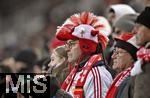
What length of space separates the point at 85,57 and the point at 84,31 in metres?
0.33

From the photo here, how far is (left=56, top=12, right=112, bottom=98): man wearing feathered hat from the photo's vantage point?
10672mm

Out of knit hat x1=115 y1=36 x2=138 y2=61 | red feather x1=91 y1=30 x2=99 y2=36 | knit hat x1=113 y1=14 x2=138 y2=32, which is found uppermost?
knit hat x1=113 y1=14 x2=138 y2=32

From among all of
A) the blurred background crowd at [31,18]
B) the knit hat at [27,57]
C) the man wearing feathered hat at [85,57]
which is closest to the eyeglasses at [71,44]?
the man wearing feathered hat at [85,57]

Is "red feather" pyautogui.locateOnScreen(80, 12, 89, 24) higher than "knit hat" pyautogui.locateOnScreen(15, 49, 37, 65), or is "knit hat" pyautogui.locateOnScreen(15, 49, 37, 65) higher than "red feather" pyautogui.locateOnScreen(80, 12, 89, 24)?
"red feather" pyautogui.locateOnScreen(80, 12, 89, 24)

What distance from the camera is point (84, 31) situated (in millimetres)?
11172

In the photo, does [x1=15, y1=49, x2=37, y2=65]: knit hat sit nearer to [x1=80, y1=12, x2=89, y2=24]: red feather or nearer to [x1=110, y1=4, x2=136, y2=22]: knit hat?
[x1=110, y1=4, x2=136, y2=22]: knit hat

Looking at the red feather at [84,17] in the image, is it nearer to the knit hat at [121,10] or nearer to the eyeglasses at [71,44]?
the eyeglasses at [71,44]

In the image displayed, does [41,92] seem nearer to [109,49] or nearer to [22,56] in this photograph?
[109,49]

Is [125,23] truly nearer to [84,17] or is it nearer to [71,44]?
[84,17]

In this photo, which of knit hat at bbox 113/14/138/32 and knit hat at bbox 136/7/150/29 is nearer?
knit hat at bbox 136/7/150/29

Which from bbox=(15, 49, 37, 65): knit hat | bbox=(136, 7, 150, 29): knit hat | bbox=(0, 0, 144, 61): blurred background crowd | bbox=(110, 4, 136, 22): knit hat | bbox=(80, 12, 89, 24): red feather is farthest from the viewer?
bbox=(0, 0, 144, 61): blurred background crowd

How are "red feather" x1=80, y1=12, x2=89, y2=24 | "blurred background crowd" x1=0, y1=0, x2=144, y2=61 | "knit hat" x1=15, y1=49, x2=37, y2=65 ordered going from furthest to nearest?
"blurred background crowd" x1=0, y1=0, x2=144, y2=61 → "knit hat" x1=15, y1=49, x2=37, y2=65 → "red feather" x1=80, y1=12, x2=89, y2=24

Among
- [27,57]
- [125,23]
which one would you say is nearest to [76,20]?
[125,23]

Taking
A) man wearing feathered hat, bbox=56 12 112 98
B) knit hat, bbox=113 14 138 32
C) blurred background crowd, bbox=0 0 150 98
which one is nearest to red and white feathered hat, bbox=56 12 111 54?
man wearing feathered hat, bbox=56 12 112 98
